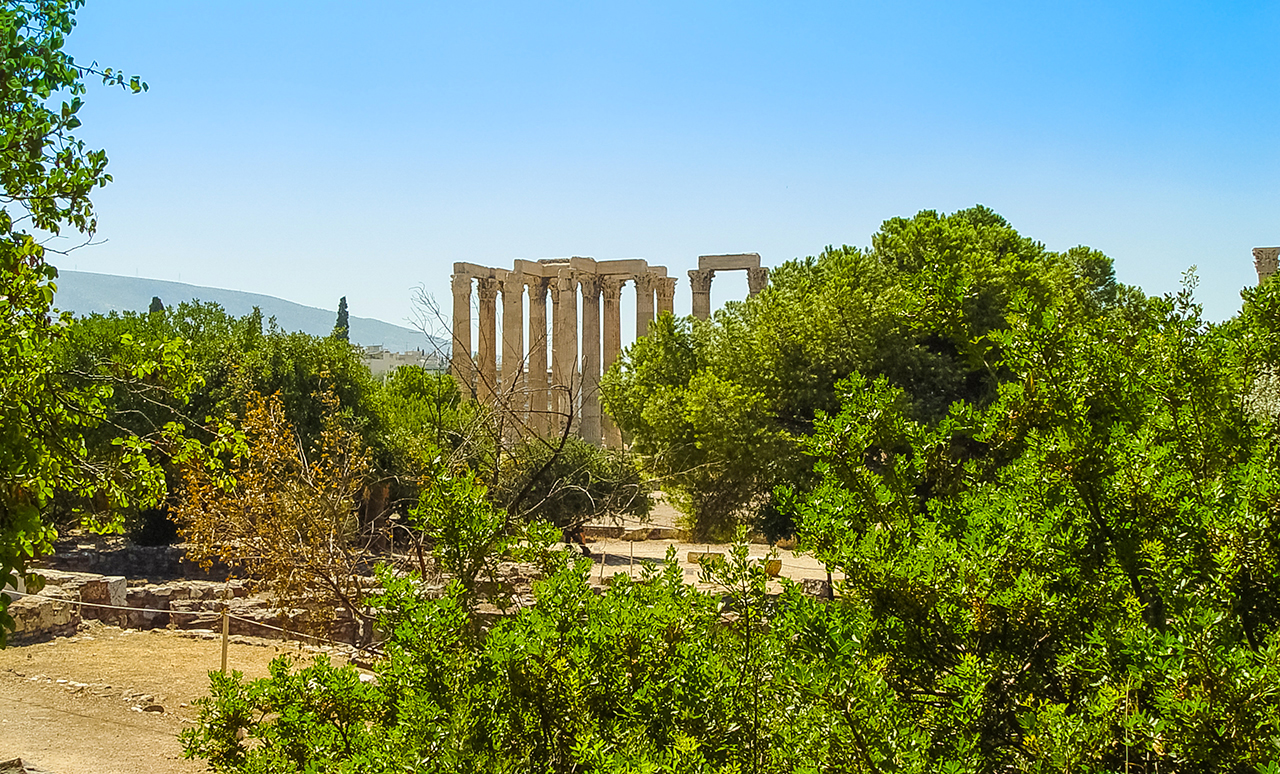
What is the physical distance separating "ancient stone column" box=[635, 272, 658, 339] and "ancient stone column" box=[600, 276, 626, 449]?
1.08 m

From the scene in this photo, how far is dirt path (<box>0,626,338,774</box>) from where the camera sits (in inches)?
Answer: 411

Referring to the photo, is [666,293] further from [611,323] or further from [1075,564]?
[1075,564]

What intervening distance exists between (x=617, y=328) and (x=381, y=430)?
1802cm

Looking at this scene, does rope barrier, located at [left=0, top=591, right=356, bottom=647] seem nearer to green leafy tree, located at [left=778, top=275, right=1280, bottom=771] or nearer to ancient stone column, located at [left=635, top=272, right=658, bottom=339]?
green leafy tree, located at [left=778, top=275, right=1280, bottom=771]

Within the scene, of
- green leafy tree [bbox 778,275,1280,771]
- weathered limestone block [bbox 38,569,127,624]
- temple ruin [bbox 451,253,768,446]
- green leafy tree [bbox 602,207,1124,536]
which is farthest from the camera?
temple ruin [bbox 451,253,768,446]

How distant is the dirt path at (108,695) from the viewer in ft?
34.2

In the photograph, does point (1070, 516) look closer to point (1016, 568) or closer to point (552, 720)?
point (1016, 568)

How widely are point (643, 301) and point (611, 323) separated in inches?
94.9

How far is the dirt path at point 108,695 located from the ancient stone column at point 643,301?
2695 cm

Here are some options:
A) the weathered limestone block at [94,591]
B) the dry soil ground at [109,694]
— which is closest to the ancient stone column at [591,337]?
the weathered limestone block at [94,591]

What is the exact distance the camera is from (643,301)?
140 feet

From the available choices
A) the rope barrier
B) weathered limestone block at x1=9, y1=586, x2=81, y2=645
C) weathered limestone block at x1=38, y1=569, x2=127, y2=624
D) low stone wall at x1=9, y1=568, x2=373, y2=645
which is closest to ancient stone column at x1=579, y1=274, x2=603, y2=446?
low stone wall at x1=9, y1=568, x2=373, y2=645

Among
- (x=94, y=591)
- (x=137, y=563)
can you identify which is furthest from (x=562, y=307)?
(x=94, y=591)

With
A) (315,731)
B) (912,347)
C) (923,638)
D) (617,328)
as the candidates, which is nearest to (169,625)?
(912,347)
